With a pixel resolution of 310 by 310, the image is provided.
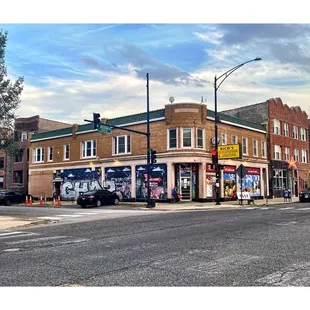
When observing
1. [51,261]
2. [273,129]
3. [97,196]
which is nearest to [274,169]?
[273,129]

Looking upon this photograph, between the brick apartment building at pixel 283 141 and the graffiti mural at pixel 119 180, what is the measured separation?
17416 mm

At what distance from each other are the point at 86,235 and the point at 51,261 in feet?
14.1

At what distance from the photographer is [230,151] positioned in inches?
1252

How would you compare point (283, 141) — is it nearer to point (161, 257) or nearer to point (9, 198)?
point (9, 198)

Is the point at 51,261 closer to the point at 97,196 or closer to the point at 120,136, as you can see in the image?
the point at 97,196

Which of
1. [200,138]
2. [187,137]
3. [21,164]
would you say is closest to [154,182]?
[187,137]

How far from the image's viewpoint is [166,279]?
245 inches

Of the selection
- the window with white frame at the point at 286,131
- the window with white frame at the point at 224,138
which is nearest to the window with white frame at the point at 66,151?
the window with white frame at the point at 224,138

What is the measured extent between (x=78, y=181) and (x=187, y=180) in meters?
13.7

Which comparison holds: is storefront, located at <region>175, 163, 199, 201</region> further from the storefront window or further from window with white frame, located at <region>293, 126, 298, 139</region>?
window with white frame, located at <region>293, 126, 298, 139</region>

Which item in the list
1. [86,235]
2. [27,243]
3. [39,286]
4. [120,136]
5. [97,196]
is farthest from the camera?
[120,136]

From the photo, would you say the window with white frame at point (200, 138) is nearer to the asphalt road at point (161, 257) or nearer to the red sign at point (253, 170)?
the red sign at point (253, 170)

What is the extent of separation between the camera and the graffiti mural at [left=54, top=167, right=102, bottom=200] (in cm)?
4006

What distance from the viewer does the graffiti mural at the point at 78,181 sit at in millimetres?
40062
